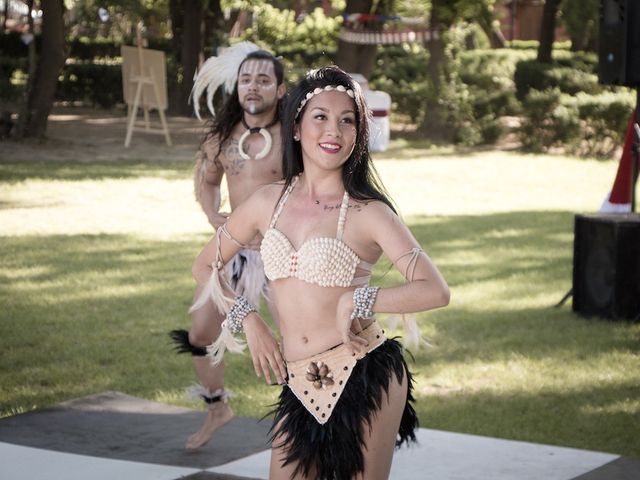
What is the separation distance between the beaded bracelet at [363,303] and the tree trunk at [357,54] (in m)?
19.3

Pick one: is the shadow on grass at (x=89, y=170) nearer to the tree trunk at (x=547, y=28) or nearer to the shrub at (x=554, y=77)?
the shrub at (x=554, y=77)

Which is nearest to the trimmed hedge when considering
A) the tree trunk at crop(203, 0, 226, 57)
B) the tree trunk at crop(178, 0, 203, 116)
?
the tree trunk at crop(178, 0, 203, 116)

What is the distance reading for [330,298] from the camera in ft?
10.5

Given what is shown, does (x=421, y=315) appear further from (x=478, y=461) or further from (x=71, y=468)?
(x=71, y=468)

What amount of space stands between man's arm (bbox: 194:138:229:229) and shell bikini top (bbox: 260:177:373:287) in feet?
7.21

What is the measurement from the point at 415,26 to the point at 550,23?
6.34 metres

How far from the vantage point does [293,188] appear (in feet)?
11.1

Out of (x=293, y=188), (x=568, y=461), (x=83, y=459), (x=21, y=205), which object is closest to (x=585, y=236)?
(x=568, y=461)

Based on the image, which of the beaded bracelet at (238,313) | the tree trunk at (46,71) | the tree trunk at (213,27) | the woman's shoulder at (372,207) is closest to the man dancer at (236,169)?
the beaded bracelet at (238,313)

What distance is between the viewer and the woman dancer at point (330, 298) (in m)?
3.18

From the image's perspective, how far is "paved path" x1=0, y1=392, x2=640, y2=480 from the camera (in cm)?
469

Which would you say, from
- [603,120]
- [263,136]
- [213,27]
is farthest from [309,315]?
[213,27]

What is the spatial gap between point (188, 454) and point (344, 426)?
6.47 feet

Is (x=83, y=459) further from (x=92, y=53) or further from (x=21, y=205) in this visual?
(x=92, y=53)
